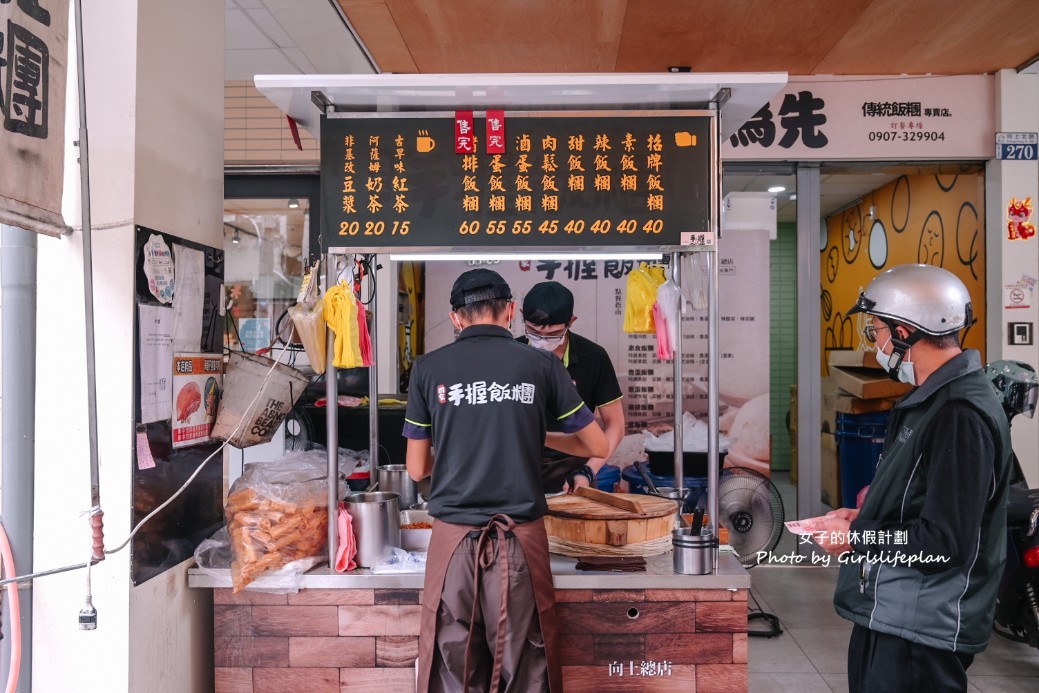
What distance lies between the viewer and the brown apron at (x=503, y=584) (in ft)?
7.92

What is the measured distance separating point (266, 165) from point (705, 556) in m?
4.71

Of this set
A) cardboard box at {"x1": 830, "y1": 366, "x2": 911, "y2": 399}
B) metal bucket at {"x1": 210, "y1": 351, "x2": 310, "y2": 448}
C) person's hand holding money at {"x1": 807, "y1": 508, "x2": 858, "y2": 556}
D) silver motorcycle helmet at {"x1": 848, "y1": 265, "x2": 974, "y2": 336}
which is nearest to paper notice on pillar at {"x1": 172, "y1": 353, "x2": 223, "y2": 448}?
metal bucket at {"x1": 210, "y1": 351, "x2": 310, "y2": 448}

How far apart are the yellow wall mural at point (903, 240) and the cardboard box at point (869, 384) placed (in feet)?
1.71

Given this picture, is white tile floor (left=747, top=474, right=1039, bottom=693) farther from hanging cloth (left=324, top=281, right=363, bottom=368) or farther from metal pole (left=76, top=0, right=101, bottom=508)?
metal pole (left=76, top=0, right=101, bottom=508)

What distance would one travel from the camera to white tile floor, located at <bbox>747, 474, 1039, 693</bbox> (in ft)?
12.8

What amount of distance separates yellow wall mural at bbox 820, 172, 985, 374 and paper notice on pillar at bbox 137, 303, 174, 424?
5.13 metres

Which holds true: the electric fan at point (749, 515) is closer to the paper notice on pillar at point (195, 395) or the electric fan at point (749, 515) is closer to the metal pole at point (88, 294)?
the paper notice on pillar at point (195, 395)

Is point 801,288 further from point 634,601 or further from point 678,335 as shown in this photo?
point 634,601

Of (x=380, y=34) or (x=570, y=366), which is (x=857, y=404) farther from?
(x=380, y=34)

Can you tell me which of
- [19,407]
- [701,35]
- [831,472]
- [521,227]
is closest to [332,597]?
[19,407]

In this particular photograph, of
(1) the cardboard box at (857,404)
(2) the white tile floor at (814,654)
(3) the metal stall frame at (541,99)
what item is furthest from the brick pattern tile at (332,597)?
(1) the cardboard box at (857,404)

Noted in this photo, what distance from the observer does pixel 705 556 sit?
2.79m

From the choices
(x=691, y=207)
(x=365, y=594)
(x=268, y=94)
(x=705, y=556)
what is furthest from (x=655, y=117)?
(x=365, y=594)

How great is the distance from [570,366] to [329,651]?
1918 millimetres
